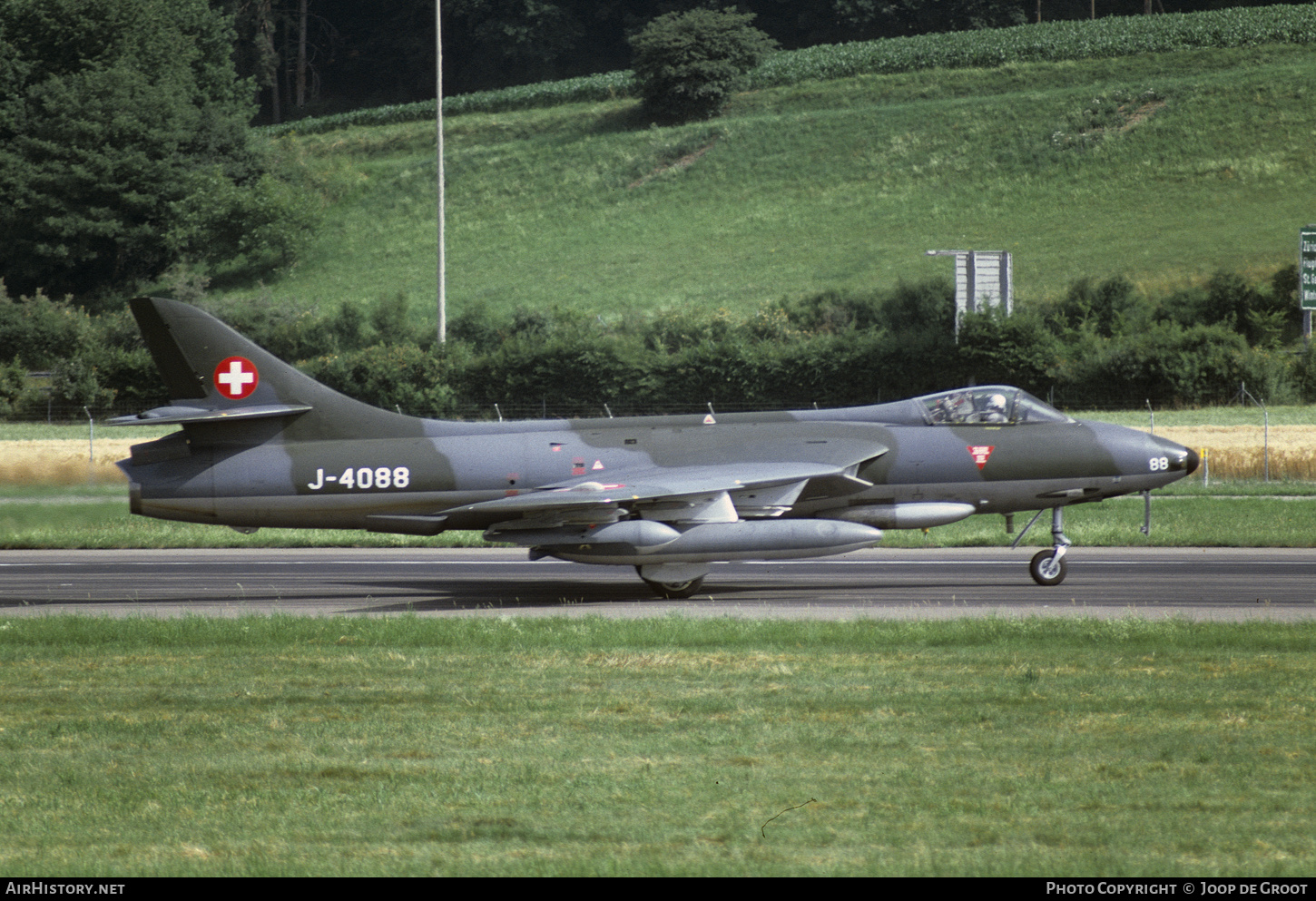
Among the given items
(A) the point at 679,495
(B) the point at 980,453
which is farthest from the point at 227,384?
(B) the point at 980,453

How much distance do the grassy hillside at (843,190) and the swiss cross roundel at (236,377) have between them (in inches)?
1852

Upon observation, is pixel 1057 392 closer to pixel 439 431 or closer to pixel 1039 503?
pixel 1039 503

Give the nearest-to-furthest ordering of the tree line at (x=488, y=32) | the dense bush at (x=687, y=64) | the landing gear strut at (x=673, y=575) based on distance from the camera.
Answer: the landing gear strut at (x=673, y=575)
the dense bush at (x=687, y=64)
the tree line at (x=488, y=32)

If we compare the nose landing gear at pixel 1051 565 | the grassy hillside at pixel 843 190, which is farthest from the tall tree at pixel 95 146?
the nose landing gear at pixel 1051 565

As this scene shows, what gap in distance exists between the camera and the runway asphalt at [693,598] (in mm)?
16672

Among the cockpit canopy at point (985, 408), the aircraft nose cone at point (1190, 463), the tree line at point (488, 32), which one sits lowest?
the aircraft nose cone at point (1190, 463)

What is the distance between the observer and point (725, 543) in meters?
17.1

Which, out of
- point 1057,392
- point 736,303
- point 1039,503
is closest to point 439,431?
point 1039,503

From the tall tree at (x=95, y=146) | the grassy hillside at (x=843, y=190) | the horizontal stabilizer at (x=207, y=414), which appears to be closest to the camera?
the horizontal stabilizer at (x=207, y=414)

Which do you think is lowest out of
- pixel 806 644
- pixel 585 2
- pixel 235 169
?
pixel 806 644

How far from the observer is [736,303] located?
67.3m

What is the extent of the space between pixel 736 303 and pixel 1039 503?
48.9 meters

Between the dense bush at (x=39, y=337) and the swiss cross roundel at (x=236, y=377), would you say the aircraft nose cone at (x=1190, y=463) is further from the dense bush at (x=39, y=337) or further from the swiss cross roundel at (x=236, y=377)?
the dense bush at (x=39, y=337)

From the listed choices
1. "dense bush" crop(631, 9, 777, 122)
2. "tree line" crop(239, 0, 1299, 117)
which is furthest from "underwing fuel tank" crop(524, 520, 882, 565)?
"tree line" crop(239, 0, 1299, 117)
